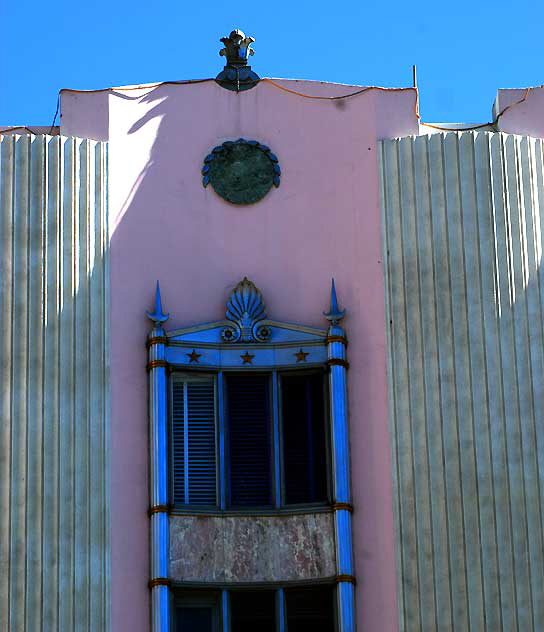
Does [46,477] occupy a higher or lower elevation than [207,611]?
higher

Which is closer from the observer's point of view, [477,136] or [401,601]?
[401,601]

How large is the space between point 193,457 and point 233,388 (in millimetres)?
1153

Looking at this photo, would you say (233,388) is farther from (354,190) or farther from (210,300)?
(354,190)

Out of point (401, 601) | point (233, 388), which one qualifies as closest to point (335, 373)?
point (233, 388)

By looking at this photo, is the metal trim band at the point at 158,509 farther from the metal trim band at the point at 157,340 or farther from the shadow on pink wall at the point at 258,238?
the metal trim band at the point at 157,340

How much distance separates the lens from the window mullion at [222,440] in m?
28.6

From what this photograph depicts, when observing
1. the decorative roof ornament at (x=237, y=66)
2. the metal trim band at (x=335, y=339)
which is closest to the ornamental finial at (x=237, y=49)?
the decorative roof ornament at (x=237, y=66)

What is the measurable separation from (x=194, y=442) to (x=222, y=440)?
374mm

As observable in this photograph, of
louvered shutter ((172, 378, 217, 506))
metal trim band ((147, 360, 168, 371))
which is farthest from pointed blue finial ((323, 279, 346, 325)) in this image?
metal trim band ((147, 360, 168, 371))

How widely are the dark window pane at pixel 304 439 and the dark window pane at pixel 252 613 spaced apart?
141 cm

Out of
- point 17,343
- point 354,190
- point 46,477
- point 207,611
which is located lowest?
point 207,611

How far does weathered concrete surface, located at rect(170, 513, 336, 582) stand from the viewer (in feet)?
92.2

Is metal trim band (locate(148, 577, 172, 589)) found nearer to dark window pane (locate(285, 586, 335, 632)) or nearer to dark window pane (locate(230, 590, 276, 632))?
dark window pane (locate(230, 590, 276, 632))

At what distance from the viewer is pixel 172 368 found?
28.9m
